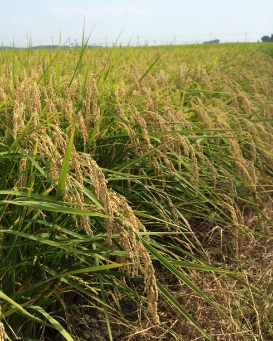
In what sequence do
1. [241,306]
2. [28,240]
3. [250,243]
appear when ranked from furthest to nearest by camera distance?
1. [250,243]
2. [241,306]
3. [28,240]

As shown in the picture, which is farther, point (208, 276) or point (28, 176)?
point (208, 276)

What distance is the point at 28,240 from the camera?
1343 mm

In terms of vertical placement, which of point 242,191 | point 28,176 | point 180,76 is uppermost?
point 180,76

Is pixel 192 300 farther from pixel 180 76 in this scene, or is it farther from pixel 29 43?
pixel 29 43

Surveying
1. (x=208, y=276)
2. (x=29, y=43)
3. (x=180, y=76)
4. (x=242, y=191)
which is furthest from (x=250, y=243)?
(x=29, y=43)

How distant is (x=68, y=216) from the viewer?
4.65 ft

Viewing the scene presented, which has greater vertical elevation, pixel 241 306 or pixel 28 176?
pixel 28 176

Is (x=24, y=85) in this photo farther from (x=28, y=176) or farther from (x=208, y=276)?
(x=208, y=276)

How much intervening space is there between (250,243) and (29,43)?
2.51 m

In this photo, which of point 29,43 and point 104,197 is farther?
point 29,43

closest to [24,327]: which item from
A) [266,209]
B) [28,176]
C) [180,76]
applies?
[28,176]

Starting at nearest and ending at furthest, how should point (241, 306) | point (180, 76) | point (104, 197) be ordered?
1. point (104, 197)
2. point (241, 306)
3. point (180, 76)

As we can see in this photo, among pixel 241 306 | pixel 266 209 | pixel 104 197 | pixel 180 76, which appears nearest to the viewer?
pixel 104 197

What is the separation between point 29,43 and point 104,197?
2.94 m
